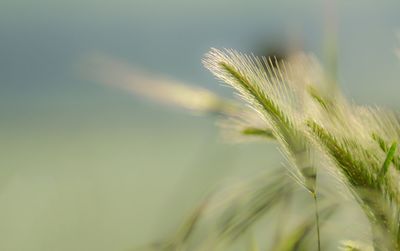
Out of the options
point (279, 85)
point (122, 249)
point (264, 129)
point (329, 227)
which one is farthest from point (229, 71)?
point (122, 249)

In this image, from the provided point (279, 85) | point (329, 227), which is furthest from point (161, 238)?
point (279, 85)

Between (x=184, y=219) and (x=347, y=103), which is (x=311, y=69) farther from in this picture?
(x=184, y=219)

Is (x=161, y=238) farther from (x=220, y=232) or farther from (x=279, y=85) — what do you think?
(x=279, y=85)

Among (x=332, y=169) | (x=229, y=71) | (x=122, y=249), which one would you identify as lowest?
(x=122, y=249)

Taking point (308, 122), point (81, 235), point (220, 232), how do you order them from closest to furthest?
point (308, 122)
point (220, 232)
point (81, 235)

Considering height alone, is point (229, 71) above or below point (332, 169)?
above

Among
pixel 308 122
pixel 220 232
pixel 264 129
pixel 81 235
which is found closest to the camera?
pixel 308 122

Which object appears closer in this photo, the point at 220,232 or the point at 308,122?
the point at 308,122

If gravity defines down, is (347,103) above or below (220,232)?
above

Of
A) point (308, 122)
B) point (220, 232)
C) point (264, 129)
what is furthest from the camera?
point (220, 232)
